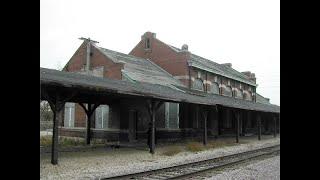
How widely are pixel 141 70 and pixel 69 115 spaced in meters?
7.04

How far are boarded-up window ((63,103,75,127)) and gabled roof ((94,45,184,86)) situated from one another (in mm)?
5414

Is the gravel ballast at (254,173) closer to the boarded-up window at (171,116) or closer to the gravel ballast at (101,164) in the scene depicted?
the gravel ballast at (101,164)

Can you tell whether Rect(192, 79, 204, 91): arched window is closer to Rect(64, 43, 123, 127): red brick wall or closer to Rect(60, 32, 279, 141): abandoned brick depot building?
Rect(60, 32, 279, 141): abandoned brick depot building

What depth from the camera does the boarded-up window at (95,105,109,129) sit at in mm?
26578

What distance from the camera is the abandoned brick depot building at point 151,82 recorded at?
25562 mm

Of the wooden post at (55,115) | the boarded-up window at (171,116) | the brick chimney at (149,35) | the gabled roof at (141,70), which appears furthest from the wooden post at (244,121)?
the wooden post at (55,115)

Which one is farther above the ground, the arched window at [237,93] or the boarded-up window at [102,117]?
the arched window at [237,93]

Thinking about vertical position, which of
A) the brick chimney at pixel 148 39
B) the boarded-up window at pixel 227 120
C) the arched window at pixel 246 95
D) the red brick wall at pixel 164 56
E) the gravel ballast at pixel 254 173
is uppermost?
the brick chimney at pixel 148 39

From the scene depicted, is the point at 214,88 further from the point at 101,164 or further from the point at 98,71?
the point at 101,164

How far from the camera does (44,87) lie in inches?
501
